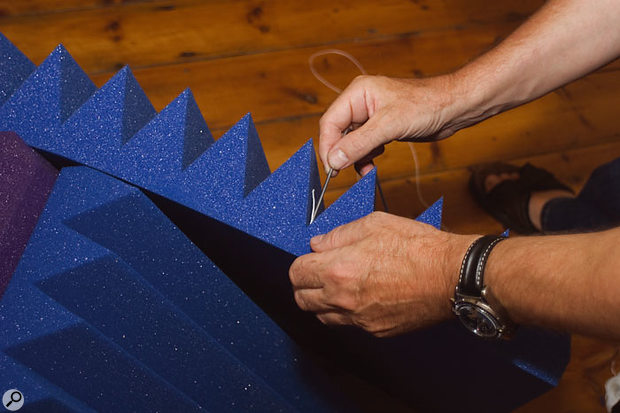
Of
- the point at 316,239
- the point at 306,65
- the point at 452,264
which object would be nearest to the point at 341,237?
the point at 316,239

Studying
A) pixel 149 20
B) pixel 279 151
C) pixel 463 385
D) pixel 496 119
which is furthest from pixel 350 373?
pixel 149 20

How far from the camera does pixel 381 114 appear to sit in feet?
2.97

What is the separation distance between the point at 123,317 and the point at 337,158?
38cm

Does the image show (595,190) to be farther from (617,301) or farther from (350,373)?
(617,301)

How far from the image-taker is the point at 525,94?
999 millimetres

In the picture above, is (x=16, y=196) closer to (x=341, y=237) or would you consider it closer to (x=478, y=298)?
(x=341, y=237)

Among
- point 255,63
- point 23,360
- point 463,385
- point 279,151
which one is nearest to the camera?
point 23,360

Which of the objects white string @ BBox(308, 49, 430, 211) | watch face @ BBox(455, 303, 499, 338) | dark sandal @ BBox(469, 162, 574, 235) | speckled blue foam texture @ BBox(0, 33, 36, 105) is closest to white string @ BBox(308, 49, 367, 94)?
white string @ BBox(308, 49, 430, 211)

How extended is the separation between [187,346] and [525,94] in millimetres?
676

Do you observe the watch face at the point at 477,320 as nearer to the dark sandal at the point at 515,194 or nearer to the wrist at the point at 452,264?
the wrist at the point at 452,264

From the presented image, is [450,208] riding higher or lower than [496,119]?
lower

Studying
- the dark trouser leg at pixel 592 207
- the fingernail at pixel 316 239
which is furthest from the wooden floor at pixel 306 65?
the fingernail at pixel 316 239

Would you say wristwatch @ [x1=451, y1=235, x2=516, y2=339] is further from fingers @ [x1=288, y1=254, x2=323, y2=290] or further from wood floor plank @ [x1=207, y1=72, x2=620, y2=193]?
wood floor plank @ [x1=207, y1=72, x2=620, y2=193]

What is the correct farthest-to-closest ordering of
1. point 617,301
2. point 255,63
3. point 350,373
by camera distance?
point 255,63 → point 350,373 → point 617,301
